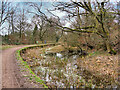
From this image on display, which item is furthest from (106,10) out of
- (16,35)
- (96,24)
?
(16,35)

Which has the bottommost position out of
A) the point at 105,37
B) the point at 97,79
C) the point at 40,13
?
the point at 97,79

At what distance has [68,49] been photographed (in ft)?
27.4

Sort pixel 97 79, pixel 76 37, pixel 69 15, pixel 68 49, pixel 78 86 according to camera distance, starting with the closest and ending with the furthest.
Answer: pixel 78 86 < pixel 97 79 < pixel 69 15 < pixel 76 37 < pixel 68 49

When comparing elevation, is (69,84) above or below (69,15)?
below

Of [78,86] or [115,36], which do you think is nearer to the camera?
[78,86]

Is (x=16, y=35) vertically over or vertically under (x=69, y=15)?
under

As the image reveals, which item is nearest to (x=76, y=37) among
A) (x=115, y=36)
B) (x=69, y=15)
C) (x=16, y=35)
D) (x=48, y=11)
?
(x=69, y=15)

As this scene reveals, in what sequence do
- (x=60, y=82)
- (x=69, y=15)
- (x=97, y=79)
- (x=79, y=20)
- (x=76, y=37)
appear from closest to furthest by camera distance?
(x=60, y=82), (x=97, y=79), (x=69, y=15), (x=79, y=20), (x=76, y=37)

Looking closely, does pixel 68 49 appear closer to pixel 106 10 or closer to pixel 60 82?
pixel 106 10

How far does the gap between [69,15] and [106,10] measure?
1.93 m

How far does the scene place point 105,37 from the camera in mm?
4793

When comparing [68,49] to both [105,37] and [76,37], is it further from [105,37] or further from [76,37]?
[105,37]

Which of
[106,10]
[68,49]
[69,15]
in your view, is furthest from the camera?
[68,49]

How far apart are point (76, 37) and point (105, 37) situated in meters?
2.35
